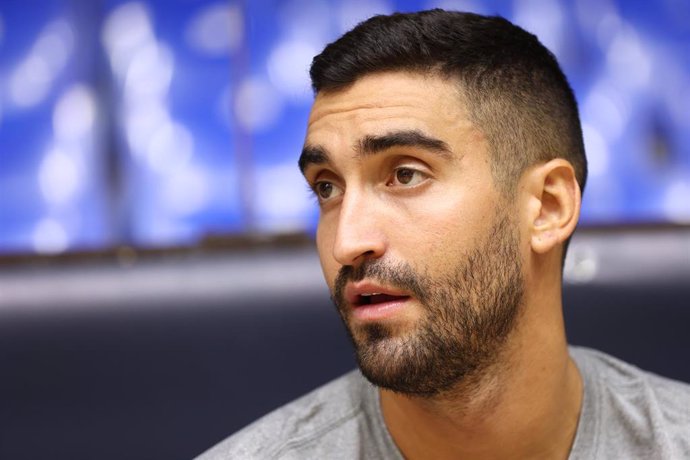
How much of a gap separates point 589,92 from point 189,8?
1030mm

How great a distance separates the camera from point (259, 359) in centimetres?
154

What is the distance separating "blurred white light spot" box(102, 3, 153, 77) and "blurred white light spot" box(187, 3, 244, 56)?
0.44ft

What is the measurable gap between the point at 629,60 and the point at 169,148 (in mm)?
1168

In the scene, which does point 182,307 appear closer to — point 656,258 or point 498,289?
point 498,289

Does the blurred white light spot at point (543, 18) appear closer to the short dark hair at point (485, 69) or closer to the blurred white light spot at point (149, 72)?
the short dark hair at point (485, 69)

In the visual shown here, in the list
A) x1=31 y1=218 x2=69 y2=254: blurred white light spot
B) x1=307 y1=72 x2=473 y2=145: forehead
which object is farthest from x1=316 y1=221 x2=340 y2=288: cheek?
x1=31 y1=218 x2=69 y2=254: blurred white light spot

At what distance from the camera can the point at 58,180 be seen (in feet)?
6.48

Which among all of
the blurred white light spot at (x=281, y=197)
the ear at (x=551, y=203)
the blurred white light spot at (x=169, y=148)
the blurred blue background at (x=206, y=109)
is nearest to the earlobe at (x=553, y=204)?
the ear at (x=551, y=203)

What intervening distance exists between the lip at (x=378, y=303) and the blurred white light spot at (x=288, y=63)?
1047 millimetres

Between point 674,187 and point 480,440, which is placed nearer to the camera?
point 480,440

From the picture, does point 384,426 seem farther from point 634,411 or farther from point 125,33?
point 125,33

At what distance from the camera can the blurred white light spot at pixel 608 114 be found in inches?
76.6

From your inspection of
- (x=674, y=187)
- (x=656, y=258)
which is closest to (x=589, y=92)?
(x=674, y=187)

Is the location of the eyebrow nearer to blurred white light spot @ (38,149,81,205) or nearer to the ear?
the ear
